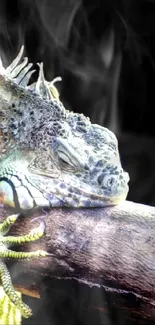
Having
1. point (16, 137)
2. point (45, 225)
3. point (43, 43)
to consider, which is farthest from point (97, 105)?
point (45, 225)

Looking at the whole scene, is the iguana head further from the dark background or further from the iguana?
the dark background

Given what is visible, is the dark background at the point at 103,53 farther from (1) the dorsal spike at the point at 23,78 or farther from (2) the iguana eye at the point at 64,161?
(2) the iguana eye at the point at 64,161

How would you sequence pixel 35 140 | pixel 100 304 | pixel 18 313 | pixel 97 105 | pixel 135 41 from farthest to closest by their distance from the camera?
pixel 97 105 → pixel 135 41 → pixel 35 140 → pixel 18 313 → pixel 100 304

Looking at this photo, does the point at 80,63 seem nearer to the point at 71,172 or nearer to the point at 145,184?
the point at 145,184

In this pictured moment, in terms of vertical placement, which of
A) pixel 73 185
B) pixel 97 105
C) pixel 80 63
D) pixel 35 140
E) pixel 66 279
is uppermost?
pixel 80 63

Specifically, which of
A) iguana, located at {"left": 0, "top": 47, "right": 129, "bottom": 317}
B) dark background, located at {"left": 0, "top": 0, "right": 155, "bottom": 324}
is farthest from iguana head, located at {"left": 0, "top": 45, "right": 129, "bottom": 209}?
dark background, located at {"left": 0, "top": 0, "right": 155, "bottom": 324}

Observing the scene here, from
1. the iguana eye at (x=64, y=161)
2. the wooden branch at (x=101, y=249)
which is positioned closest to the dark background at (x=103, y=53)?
the iguana eye at (x=64, y=161)
